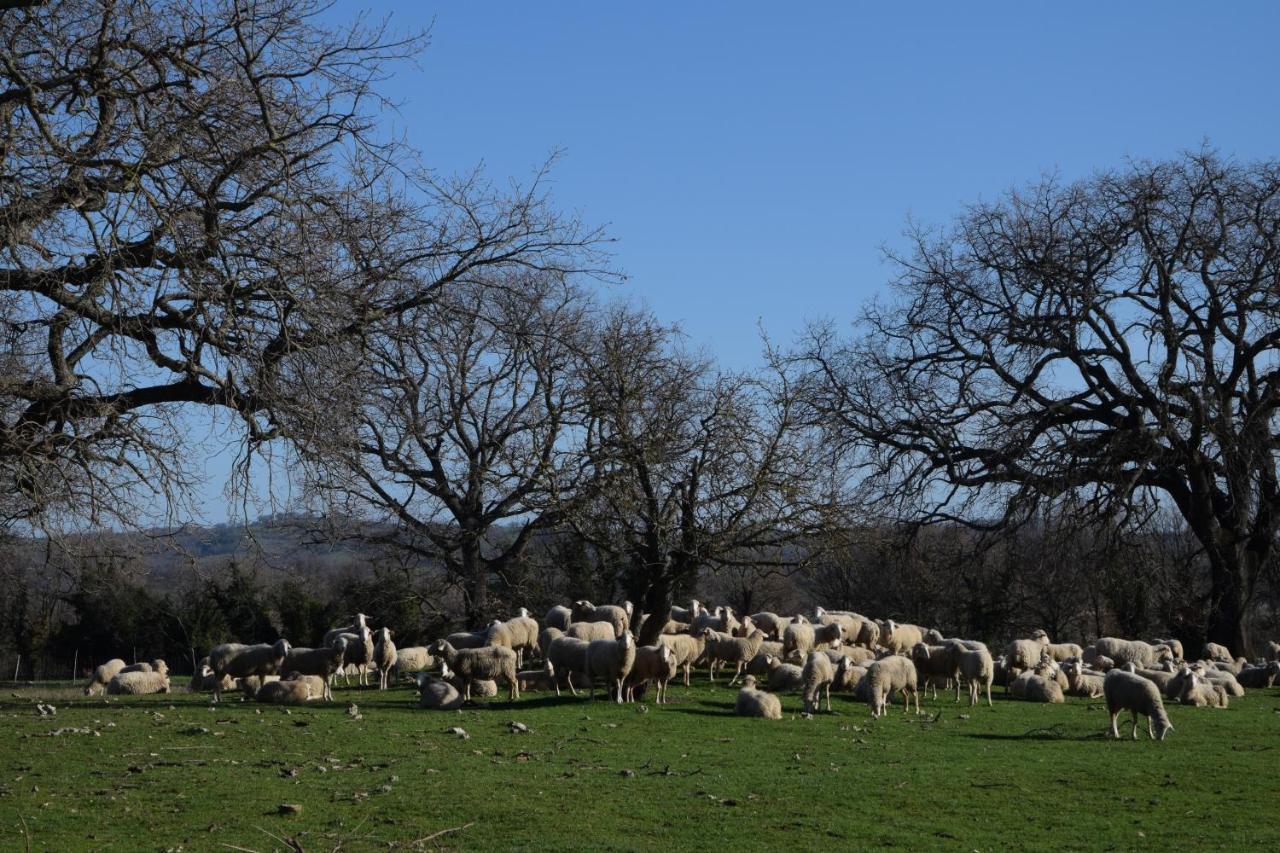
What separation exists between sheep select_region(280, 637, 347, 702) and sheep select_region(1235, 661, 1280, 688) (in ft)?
58.1

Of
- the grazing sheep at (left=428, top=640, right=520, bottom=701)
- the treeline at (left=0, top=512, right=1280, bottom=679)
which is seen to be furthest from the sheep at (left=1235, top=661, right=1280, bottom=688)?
the grazing sheep at (left=428, top=640, right=520, bottom=701)

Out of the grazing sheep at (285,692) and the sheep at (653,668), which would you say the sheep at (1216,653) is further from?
the grazing sheep at (285,692)

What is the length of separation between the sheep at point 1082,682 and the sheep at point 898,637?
3098mm

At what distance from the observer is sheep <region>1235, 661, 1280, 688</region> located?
86.5 ft

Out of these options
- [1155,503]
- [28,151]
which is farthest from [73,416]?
[1155,503]

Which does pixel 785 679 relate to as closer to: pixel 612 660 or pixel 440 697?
pixel 612 660

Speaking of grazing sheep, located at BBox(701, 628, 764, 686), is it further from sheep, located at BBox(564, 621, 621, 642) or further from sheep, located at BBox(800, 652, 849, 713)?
sheep, located at BBox(800, 652, 849, 713)

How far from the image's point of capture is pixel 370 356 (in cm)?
1135

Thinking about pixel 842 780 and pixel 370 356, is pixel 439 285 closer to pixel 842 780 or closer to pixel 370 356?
pixel 370 356

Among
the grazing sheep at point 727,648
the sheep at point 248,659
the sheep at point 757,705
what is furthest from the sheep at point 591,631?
the sheep at point 248,659

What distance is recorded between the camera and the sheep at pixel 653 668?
19719mm

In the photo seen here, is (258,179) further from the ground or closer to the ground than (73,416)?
further from the ground

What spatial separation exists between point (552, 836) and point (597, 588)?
27.2 meters

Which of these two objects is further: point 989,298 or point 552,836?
point 989,298
